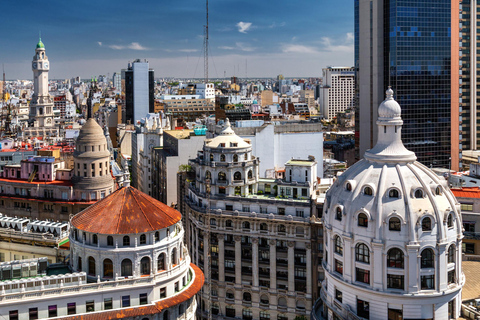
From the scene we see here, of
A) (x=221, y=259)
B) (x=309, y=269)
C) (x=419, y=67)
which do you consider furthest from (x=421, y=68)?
(x=221, y=259)

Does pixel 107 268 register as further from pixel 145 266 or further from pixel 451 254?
pixel 451 254

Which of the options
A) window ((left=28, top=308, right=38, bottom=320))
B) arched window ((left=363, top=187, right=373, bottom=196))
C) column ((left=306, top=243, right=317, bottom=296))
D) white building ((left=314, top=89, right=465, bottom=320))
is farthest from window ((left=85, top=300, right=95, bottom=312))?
column ((left=306, top=243, right=317, bottom=296))

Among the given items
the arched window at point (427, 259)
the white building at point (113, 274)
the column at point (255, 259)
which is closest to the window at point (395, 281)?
the arched window at point (427, 259)

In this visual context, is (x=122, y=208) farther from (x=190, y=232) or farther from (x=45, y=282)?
(x=190, y=232)

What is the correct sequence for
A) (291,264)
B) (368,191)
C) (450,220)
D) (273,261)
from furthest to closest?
(273,261) < (291,264) < (368,191) < (450,220)

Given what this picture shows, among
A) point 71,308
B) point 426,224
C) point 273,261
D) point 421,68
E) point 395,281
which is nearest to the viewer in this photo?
point 426,224
